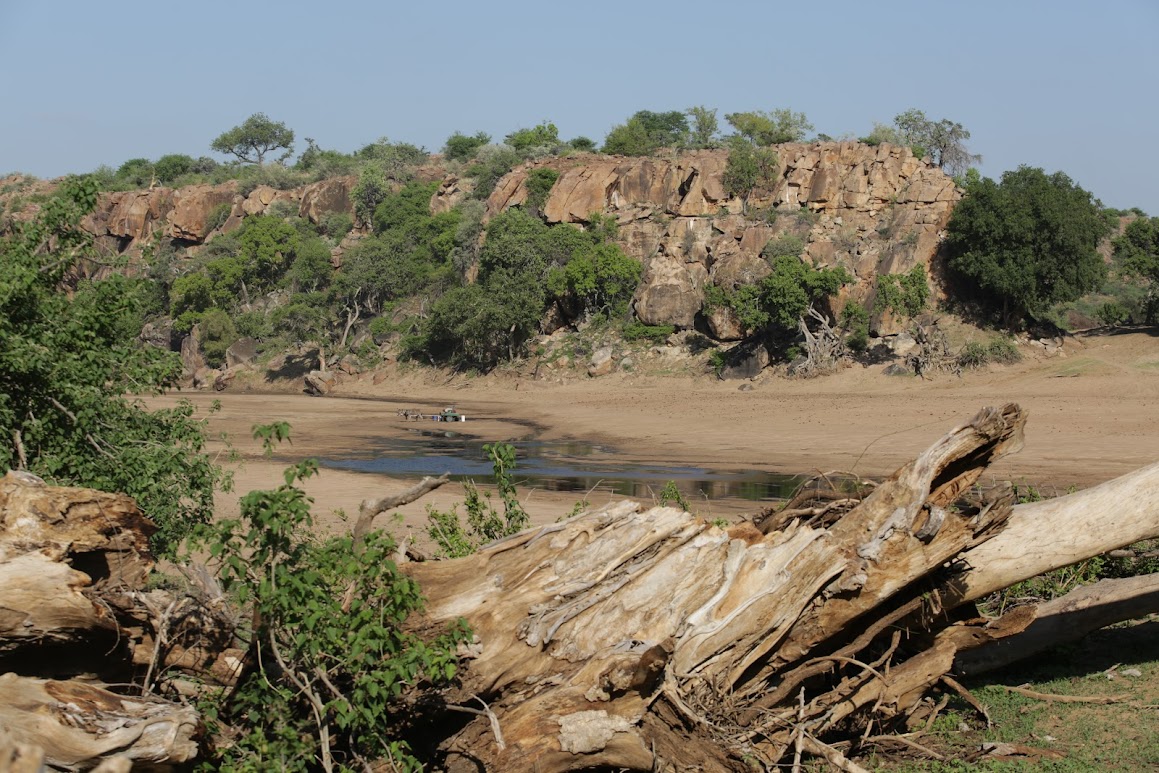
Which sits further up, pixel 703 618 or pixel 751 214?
pixel 751 214

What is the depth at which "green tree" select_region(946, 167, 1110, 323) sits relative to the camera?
3706 centimetres

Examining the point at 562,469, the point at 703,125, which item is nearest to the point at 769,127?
the point at 703,125

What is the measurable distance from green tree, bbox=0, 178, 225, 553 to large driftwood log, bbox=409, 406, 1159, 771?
130 inches

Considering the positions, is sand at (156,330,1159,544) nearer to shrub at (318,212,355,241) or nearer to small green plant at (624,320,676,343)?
small green plant at (624,320,676,343)

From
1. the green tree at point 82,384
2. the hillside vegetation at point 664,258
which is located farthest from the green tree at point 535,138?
the green tree at point 82,384

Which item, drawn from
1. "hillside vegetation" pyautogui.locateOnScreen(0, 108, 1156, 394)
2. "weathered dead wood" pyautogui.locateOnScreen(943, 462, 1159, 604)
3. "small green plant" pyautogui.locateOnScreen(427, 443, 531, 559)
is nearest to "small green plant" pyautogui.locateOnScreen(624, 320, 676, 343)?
"hillside vegetation" pyautogui.locateOnScreen(0, 108, 1156, 394)

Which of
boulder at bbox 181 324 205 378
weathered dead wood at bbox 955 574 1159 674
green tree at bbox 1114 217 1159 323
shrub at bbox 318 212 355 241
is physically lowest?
boulder at bbox 181 324 205 378

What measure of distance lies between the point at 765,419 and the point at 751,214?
19.4m

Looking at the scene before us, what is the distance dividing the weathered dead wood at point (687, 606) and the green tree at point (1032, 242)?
34283mm

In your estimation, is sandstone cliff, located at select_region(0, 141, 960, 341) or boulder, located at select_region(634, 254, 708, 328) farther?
boulder, located at select_region(634, 254, 708, 328)

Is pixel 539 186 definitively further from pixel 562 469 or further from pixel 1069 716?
pixel 1069 716

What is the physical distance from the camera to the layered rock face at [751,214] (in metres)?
42.7

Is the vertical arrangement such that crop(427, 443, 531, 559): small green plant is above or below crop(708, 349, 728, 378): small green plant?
above

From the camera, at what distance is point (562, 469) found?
2345 centimetres
